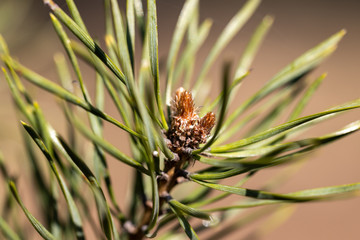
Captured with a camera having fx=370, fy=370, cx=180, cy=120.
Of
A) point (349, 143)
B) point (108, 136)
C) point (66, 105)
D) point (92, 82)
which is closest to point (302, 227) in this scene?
point (349, 143)

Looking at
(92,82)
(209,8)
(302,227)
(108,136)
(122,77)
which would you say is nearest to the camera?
(122,77)

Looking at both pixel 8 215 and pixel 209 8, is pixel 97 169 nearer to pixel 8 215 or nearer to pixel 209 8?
pixel 8 215

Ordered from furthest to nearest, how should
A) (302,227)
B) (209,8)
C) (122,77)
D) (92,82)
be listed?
(209,8) < (92,82) < (302,227) < (122,77)

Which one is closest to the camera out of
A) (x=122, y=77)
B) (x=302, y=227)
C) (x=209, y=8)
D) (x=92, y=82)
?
(x=122, y=77)

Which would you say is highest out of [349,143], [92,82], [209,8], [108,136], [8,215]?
[209,8]

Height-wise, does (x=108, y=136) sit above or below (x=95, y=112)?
above

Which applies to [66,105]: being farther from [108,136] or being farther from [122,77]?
[108,136]

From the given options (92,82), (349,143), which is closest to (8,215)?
(92,82)

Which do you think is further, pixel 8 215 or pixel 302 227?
pixel 302 227

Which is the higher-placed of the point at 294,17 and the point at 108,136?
the point at 294,17
